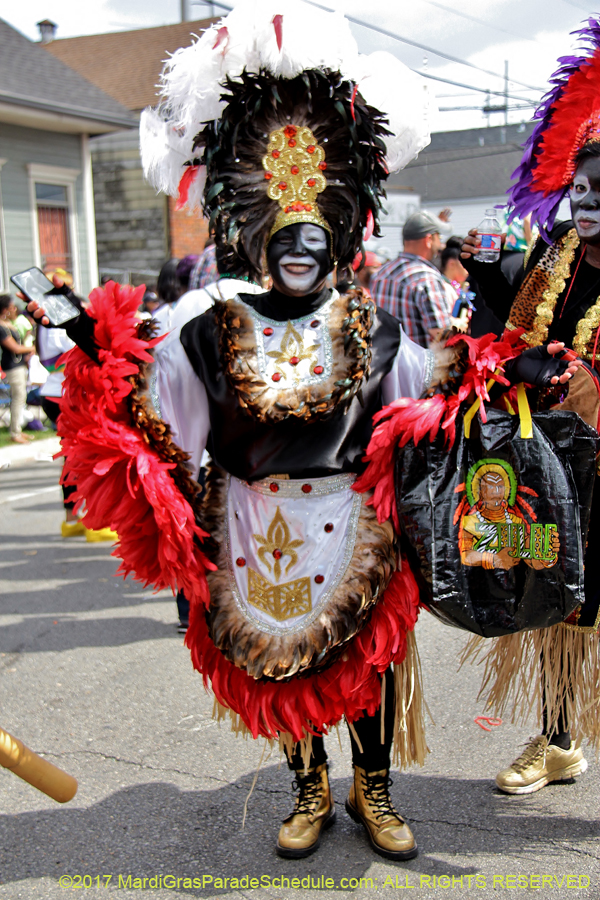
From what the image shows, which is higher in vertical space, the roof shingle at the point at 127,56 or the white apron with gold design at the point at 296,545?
the roof shingle at the point at 127,56

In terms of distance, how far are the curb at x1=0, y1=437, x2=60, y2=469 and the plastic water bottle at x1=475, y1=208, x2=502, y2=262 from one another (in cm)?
682

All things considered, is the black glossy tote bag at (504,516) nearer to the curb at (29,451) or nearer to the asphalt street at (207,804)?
the asphalt street at (207,804)

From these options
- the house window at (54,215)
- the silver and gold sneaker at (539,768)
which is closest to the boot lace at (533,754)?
the silver and gold sneaker at (539,768)

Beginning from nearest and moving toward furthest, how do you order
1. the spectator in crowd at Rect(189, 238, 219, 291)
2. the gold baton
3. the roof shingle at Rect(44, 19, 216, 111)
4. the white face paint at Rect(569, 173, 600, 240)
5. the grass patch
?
the gold baton < the white face paint at Rect(569, 173, 600, 240) < the spectator in crowd at Rect(189, 238, 219, 291) < the grass patch < the roof shingle at Rect(44, 19, 216, 111)

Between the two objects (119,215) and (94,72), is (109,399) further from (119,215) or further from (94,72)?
(94,72)

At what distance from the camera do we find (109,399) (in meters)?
2.18

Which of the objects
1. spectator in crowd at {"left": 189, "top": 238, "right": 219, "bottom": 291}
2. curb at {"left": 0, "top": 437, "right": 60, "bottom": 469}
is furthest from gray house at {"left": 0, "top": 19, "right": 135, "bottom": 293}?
spectator in crowd at {"left": 189, "top": 238, "right": 219, "bottom": 291}

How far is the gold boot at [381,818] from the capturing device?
7.88 feet

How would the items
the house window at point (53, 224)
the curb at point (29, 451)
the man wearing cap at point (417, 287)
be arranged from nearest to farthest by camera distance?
1. the man wearing cap at point (417, 287)
2. the curb at point (29, 451)
3. the house window at point (53, 224)

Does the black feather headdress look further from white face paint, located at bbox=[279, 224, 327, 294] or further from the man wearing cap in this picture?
the man wearing cap

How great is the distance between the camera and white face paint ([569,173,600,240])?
232 centimetres

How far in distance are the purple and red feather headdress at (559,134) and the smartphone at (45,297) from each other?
4.80 ft

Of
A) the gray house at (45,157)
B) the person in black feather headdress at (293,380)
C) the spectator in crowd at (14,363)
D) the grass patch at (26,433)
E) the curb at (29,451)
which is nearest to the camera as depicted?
the person in black feather headdress at (293,380)

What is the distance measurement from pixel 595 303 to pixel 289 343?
916 millimetres
